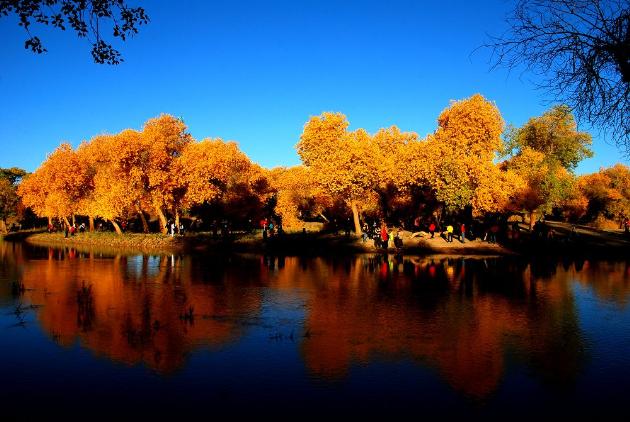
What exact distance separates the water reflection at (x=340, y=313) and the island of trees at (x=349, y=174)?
16676mm

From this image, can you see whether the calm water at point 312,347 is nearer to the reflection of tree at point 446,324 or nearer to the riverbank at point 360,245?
the reflection of tree at point 446,324

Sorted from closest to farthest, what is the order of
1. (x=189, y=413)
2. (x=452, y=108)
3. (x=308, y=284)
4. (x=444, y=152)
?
1. (x=189, y=413)
2. (x=308, y=284)
3. (x=444, y=152)
4. (x=452, y=108)

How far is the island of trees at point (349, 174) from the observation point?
45.5m

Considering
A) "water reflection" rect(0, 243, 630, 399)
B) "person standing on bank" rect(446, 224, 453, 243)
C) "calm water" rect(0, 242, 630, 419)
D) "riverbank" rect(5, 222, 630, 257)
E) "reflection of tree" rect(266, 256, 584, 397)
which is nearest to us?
"calm water" rect(0, 242, 630, 419)

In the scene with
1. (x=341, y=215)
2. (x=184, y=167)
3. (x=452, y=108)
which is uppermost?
(x=452, y=108)

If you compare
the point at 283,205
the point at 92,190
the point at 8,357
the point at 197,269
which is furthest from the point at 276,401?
the point at 92,190

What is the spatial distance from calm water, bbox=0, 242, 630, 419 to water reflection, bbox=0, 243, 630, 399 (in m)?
0.07

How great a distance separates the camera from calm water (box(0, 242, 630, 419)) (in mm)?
9164

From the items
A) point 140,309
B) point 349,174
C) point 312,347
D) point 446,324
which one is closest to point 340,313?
point 446,324

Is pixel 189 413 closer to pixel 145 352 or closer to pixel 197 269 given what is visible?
pixel 145 352

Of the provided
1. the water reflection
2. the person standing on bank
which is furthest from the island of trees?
the water reflection

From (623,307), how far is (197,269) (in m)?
20.6

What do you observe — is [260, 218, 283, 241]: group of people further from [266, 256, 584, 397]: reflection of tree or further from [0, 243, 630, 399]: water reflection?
[266, 256, 584, 397]: reflection of tree

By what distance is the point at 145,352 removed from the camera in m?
11.9
